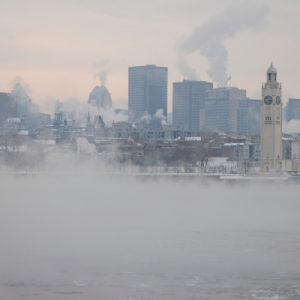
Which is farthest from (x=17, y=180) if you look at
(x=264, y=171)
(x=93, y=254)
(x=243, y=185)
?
(x=93, y=254)

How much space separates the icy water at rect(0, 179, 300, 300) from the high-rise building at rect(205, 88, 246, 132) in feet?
476

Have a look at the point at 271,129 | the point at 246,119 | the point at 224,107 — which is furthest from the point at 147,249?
the point at 246,119

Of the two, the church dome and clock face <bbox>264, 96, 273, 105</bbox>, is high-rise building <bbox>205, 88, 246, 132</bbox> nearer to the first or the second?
the church dome

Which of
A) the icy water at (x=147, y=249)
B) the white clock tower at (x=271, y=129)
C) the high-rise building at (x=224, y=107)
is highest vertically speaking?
the high-rise building at (x=224, y=107)

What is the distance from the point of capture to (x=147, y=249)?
23516 mm

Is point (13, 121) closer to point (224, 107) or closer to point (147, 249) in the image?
point (224, 107)

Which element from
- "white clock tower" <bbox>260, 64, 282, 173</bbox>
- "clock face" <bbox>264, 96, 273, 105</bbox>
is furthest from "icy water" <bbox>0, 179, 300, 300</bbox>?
"clock face" <bbox>264, 96, 273, 105</bbox>

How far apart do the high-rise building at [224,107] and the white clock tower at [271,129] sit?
114 metres

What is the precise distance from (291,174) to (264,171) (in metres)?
2.85

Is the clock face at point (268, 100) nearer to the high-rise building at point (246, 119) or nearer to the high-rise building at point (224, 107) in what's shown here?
the high-rise building at point (224, 107)

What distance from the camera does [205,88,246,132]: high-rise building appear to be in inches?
7323

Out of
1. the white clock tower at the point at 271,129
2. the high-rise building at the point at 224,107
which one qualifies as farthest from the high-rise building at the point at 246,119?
the white clock tower at the point at 271,129

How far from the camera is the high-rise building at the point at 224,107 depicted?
610ft

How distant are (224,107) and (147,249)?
6524 inches
